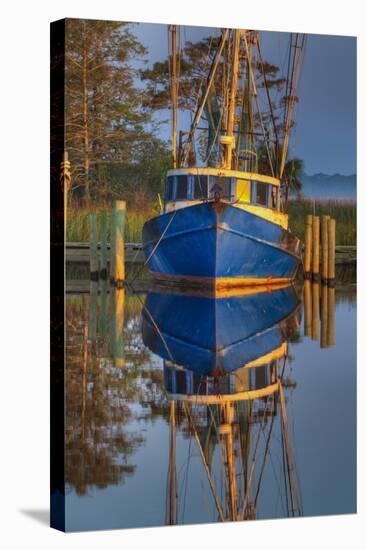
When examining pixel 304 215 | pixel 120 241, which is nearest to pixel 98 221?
pixel 120 241

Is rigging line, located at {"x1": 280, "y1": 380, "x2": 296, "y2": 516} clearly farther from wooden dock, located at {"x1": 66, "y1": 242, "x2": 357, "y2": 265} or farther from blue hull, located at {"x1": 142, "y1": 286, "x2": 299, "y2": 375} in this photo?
wooden dock, located at {"x1": 66, "y1": 242, "x2": 357, "y2": 265}

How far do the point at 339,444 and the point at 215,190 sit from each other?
2195mm

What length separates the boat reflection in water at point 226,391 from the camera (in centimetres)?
1007

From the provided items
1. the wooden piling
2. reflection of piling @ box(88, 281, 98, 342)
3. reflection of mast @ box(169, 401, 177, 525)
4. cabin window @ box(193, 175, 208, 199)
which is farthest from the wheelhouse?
reflection of mast @ box(169, 401, 177, 525)

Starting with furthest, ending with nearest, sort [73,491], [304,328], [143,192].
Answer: [304,328], [143,192], [73,491]

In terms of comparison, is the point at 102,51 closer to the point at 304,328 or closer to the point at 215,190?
the point at 215,190

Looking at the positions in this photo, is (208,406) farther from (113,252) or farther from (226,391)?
(113,252)

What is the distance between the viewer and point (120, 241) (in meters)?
10.4

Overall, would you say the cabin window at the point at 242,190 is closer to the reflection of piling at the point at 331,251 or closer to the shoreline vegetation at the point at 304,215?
the shoreline vegetation at the point at 304,215

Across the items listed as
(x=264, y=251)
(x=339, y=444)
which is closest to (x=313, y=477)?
(x=339, y=444)

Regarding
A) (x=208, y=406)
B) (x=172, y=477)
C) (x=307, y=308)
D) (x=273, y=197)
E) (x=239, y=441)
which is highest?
(x=273, y=197)

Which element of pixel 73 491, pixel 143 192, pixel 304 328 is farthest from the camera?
pixel 304 328

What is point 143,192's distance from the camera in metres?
10.2

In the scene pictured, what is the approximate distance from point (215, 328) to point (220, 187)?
3.82 feet
